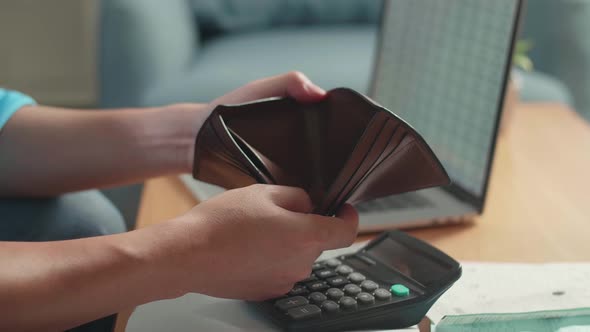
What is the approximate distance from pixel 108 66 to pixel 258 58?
331 millimetres

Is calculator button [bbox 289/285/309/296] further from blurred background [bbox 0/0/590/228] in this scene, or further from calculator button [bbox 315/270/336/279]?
blurred background [bbox 0/0/590/228]

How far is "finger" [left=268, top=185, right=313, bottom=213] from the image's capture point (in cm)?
50

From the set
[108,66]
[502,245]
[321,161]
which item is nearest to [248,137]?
[321,161]

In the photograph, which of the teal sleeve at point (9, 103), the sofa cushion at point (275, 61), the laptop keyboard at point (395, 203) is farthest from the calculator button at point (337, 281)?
the sofa cushion at point (275, 61)

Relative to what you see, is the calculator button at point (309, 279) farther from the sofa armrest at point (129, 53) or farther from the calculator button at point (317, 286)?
the sofa armrest at point (129, 53)

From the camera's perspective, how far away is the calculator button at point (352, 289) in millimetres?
521

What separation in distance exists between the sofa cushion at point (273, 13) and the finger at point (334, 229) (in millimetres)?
1592

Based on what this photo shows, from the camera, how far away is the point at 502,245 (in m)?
0.73

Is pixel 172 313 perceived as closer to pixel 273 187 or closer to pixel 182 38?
pixel 273 187

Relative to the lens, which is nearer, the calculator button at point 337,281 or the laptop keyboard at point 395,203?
the calculator button at point 337,281

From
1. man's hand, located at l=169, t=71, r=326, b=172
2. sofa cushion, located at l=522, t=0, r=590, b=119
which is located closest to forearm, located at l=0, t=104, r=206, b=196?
man's hand, located at l=169, t=71, r=326, b=172

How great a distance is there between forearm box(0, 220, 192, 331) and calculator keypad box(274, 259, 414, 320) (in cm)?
8

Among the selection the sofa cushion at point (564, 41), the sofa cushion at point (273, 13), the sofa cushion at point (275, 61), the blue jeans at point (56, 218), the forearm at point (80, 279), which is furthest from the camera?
the sofa cushion at point (273, 13)

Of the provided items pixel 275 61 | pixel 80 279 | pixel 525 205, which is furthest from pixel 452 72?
pixel 275 61
